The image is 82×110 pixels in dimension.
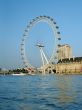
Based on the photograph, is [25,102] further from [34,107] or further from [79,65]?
[79,65]

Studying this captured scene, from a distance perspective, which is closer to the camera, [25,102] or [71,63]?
[25,102]

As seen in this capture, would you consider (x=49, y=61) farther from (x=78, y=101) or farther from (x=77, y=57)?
(x=78, y=101)

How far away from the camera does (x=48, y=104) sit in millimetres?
24359

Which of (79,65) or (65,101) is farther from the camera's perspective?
(79,65)

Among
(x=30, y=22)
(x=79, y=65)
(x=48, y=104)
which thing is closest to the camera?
(x=48, y=104)

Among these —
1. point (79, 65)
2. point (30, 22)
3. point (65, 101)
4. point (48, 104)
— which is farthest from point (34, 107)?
point (79, 65)

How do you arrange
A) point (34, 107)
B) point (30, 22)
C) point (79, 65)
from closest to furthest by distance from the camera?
point (34, 107), point (30, 22), point (79, 65)

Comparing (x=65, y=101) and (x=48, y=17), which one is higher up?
(x=48, y=17)

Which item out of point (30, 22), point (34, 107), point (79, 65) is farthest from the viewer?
point (79, 65)

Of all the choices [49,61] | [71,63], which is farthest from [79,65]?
[49,61]

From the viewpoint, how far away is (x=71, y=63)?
19075cm

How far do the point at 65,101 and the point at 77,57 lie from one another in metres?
173

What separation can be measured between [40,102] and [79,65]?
16178 cm

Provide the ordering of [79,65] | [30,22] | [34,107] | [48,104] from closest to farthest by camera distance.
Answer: [34,107], [48,104], [30,22], [79,65]
